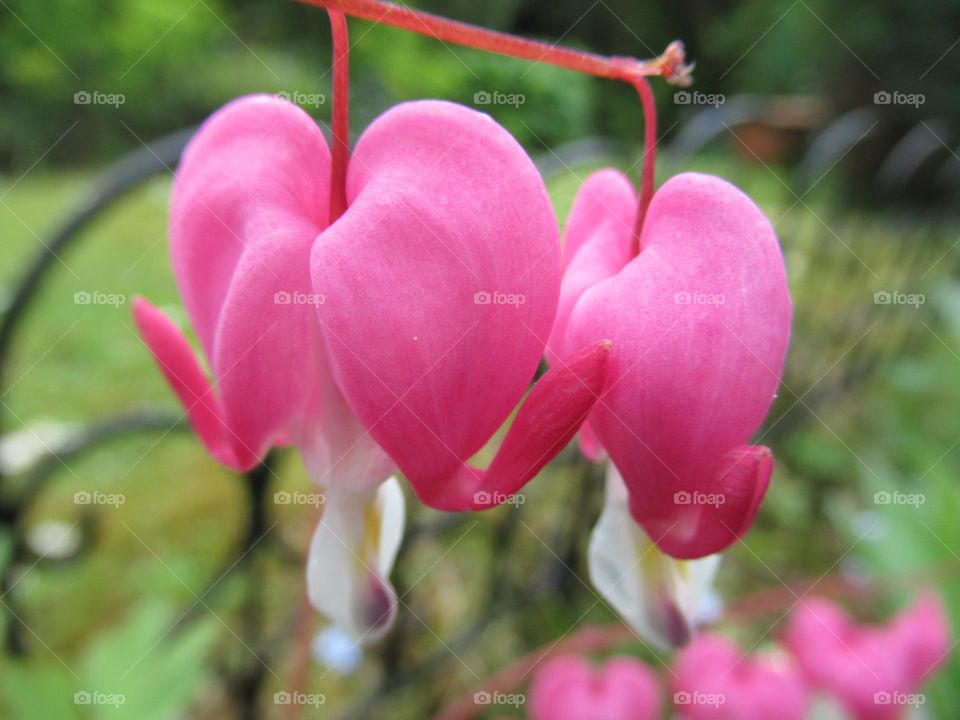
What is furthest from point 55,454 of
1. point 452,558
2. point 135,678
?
point 452,558

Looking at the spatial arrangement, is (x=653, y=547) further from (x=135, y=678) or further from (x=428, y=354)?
(x=135, y=678)
